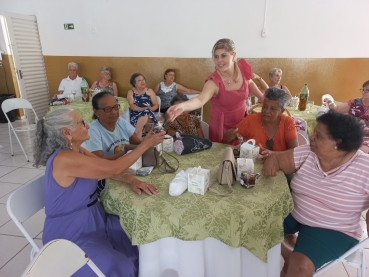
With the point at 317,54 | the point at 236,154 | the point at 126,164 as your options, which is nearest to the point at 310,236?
the point at 236,154

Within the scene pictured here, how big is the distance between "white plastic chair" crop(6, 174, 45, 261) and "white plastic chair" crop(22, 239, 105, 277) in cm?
49

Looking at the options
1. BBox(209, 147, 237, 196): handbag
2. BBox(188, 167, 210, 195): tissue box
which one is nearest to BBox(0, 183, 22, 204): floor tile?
BBox(188, 167, 210, 195): tissue box

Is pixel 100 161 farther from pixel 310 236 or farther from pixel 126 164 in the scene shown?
pixel 310 236

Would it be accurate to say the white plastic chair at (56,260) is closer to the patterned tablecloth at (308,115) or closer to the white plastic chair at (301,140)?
the white plastic chair at (301,140)

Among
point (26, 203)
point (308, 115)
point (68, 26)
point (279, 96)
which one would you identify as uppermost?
point (68, 26)

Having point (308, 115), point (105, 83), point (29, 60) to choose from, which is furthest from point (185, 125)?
point (29, 60)

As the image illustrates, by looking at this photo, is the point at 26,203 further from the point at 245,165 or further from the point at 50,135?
the point at 245,165

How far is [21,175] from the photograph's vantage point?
143 inches

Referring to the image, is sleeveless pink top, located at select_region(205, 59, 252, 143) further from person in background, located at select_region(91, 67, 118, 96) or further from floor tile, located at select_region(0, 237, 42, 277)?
person in background, located at select_region(91, 67, 118, 96)

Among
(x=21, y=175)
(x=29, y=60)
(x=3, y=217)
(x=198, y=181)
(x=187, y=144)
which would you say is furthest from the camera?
(x=29, y=60)

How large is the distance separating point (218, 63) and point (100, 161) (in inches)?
52.4

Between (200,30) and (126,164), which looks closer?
(126,164)

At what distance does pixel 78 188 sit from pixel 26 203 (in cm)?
31

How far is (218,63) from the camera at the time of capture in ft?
7.48
